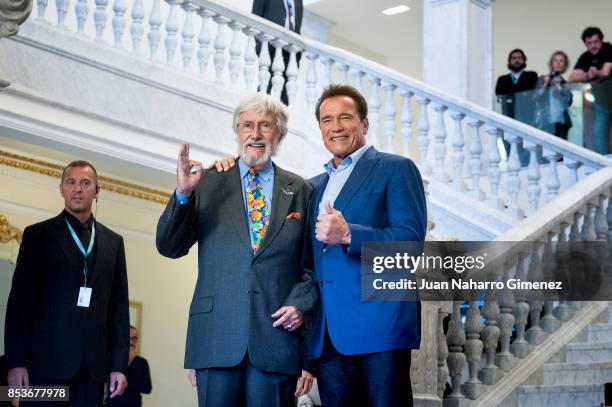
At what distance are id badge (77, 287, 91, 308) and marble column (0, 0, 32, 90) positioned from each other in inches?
40.2

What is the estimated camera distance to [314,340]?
3.12m

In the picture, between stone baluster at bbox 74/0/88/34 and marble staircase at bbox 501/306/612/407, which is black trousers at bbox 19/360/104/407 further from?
stone baluster at bbox 74/0/88/34

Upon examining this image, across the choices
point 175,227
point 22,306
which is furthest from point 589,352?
point 175,227

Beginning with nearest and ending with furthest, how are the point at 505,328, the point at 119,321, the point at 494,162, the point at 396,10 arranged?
→ the point at 119,321
the point at 505,328
the point at 494,162
the point at 396,10

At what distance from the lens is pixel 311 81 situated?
7953 mm

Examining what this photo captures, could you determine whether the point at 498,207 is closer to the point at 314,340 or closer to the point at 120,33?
the point at 120,33

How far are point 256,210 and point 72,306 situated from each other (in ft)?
4.14

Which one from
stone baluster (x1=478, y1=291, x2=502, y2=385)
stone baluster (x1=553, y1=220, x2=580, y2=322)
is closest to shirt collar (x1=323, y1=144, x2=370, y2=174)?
stone baluster (x1=478, y1=291, x2=502, y2=385)

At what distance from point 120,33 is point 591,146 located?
14.6 ft

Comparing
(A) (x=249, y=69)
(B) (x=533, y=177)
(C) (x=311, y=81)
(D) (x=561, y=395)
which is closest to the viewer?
(D) (x=561, y=395)

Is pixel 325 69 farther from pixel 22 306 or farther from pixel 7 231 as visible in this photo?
pixel 22 306

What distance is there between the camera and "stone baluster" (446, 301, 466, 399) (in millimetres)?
4738

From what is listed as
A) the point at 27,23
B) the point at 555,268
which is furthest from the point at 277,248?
the point at 27,23

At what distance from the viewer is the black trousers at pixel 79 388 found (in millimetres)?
3897
